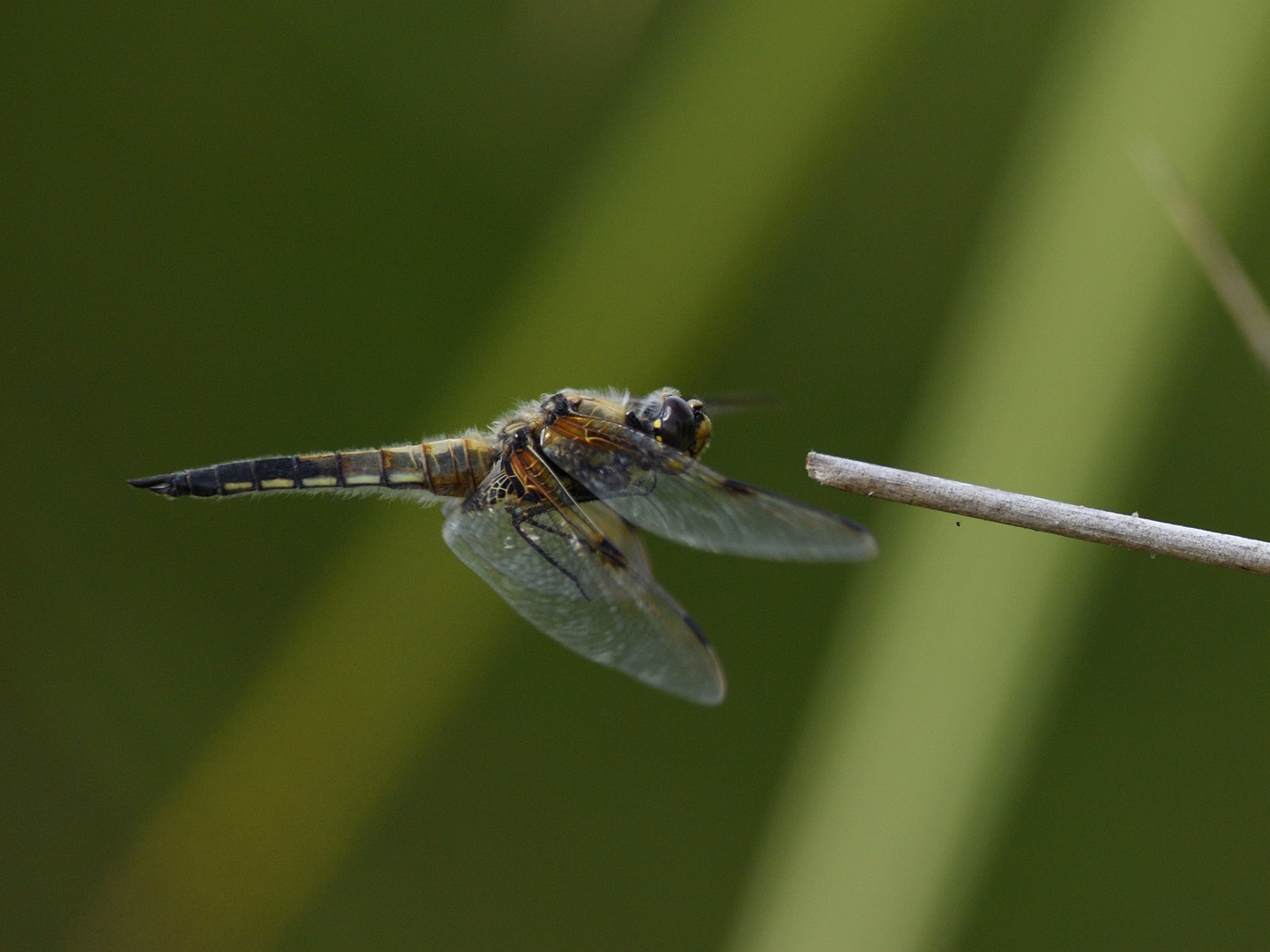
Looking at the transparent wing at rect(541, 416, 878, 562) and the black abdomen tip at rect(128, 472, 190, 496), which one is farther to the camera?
Result: the black abdomen tip at rect(128, 472, 190, 496)

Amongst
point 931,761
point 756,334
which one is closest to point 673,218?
point 756,334

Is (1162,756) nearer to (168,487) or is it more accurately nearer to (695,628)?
(695,628)

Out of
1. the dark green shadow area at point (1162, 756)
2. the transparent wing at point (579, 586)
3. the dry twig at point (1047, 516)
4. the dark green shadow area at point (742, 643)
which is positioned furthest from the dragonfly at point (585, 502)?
the dark green shadow area at point (1162, 756)

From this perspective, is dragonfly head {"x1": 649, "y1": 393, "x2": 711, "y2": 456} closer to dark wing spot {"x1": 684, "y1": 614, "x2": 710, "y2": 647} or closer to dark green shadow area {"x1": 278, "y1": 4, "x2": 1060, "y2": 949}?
dark wing spot {"x1": 684, "y1": 614, "x2": 710, "y2": 647}

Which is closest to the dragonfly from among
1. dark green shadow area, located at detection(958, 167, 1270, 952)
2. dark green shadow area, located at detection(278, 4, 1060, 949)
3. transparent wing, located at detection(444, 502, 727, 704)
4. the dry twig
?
transparent wing, located at detection(444, 502, 727, 704)

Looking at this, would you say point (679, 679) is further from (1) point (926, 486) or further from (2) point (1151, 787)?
(2) point (1151, 787)
